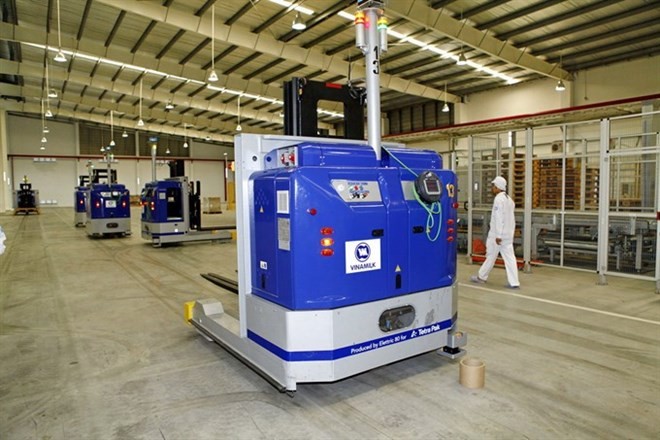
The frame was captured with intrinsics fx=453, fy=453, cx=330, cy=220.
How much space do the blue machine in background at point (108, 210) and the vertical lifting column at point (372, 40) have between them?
41.2 feet

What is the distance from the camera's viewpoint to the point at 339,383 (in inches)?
141

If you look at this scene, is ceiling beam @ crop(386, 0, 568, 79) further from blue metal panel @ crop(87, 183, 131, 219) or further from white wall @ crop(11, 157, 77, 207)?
white wall @ crop(11, 157, 77, 207)

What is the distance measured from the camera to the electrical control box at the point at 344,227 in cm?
309

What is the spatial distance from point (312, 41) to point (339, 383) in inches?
486

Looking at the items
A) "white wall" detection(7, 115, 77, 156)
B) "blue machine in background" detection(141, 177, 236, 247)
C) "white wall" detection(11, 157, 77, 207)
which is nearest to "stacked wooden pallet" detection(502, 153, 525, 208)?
"blue machine in background" detection(141, 177, 236, 247)

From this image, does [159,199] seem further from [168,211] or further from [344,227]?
[344,227]

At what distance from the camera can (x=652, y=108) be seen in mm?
8586

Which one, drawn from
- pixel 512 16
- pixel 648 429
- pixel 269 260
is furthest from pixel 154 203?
pixel 648 429

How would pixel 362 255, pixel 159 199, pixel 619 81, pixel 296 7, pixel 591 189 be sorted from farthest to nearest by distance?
pixel 619 81, pixel 159 199, pixel 296 7, pixel 591 189, pixel 362 255

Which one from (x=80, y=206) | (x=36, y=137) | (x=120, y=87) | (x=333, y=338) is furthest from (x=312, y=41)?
(x=36, y=137)

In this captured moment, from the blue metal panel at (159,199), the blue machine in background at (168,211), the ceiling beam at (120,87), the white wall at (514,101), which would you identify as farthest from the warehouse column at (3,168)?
the white wall at (514,101)

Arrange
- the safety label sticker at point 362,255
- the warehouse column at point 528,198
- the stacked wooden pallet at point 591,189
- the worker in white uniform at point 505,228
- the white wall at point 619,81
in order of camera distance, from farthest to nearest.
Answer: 1. the white wall at point 619,81
2. the stacked wooden pallet at point 591,189
3. the warehouse column at point 528,198
4. the worker in white uniform at point 505,228
5. the safety label sticker at point 362,255

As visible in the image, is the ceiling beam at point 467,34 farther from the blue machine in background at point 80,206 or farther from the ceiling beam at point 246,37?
the blue machine in background at point 80,206

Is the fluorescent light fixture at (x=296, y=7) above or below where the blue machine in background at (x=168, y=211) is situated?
above
